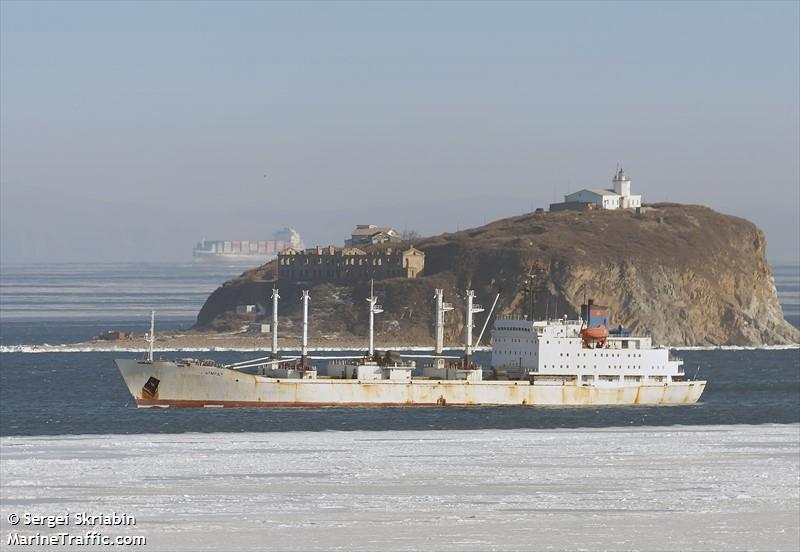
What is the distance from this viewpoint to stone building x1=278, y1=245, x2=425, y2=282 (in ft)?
557

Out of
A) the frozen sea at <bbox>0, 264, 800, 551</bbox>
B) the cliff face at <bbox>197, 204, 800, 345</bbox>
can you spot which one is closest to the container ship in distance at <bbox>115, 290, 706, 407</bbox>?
the frozen sea at <bbox>0, 264, 800, 551</bbox>

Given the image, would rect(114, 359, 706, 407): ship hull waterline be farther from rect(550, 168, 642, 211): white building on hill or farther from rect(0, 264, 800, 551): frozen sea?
rect(550, 168, 642, 211): white building on hill

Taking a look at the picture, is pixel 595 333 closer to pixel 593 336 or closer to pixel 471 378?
pixel 593 336

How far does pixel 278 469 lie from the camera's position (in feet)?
148

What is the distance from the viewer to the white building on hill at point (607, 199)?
189 m

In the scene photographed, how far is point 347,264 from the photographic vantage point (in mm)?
172500

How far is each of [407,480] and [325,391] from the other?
36.6m

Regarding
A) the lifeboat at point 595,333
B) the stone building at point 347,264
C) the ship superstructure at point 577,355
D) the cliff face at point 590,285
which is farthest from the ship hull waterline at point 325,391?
the stone building at point 347,264

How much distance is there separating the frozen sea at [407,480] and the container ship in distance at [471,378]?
539cm

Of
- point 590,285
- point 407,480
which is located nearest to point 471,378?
point 407,480

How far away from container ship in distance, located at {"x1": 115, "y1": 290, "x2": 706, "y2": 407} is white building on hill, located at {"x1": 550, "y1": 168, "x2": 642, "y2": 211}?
100 m

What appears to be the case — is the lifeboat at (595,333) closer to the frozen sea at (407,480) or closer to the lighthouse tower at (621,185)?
the frozen sea at (407,480)

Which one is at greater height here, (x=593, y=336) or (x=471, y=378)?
(x=593, y=336)

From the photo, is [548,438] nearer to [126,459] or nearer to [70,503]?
[126,459]
